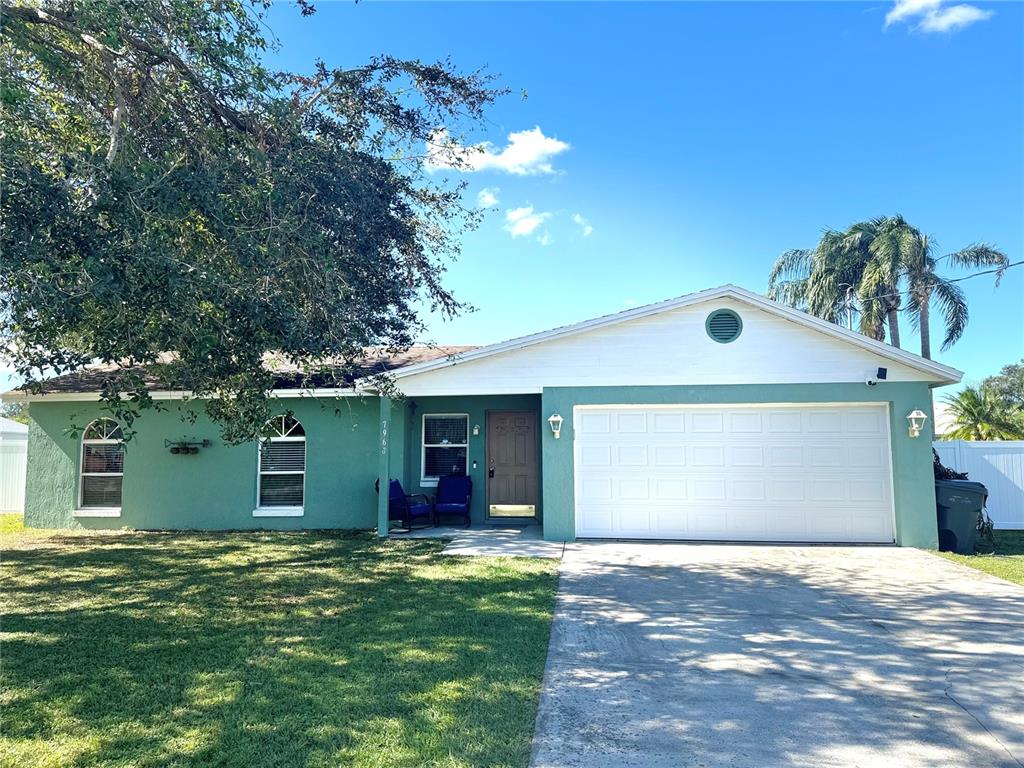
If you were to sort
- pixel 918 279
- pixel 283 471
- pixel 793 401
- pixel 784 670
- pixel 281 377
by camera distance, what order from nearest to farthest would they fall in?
1. pixel 784 670
2. pixel 793 401
3. pixel 281 377
4. pixel 283 471
5. pixel 918 279

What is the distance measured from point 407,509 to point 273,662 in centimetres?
629

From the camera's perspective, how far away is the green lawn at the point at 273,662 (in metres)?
3.16

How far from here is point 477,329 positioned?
463 inches

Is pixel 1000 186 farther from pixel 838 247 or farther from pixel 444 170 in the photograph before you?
pixel 444 170

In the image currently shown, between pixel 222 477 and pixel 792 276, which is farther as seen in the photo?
pixel 792 276

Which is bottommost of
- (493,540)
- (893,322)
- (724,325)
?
(493,540)

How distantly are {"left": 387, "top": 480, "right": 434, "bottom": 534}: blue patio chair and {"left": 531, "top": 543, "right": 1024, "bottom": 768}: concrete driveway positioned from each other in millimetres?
4094

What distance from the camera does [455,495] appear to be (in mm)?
11391

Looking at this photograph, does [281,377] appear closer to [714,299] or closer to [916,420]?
[714,299]

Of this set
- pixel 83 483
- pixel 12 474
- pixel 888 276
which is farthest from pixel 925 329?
pixel 12 474

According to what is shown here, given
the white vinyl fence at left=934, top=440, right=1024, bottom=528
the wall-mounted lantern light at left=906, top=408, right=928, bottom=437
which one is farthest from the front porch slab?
the white vinyl fence at left=934, top=440, right=1024, bottom=528

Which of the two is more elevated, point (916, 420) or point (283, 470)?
point (916, 420)

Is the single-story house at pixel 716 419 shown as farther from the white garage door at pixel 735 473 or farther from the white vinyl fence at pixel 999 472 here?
the white vinyl fence at pixel 999 472

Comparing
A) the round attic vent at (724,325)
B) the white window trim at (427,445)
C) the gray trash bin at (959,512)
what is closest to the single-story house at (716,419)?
the round attic vent at (724,325)
